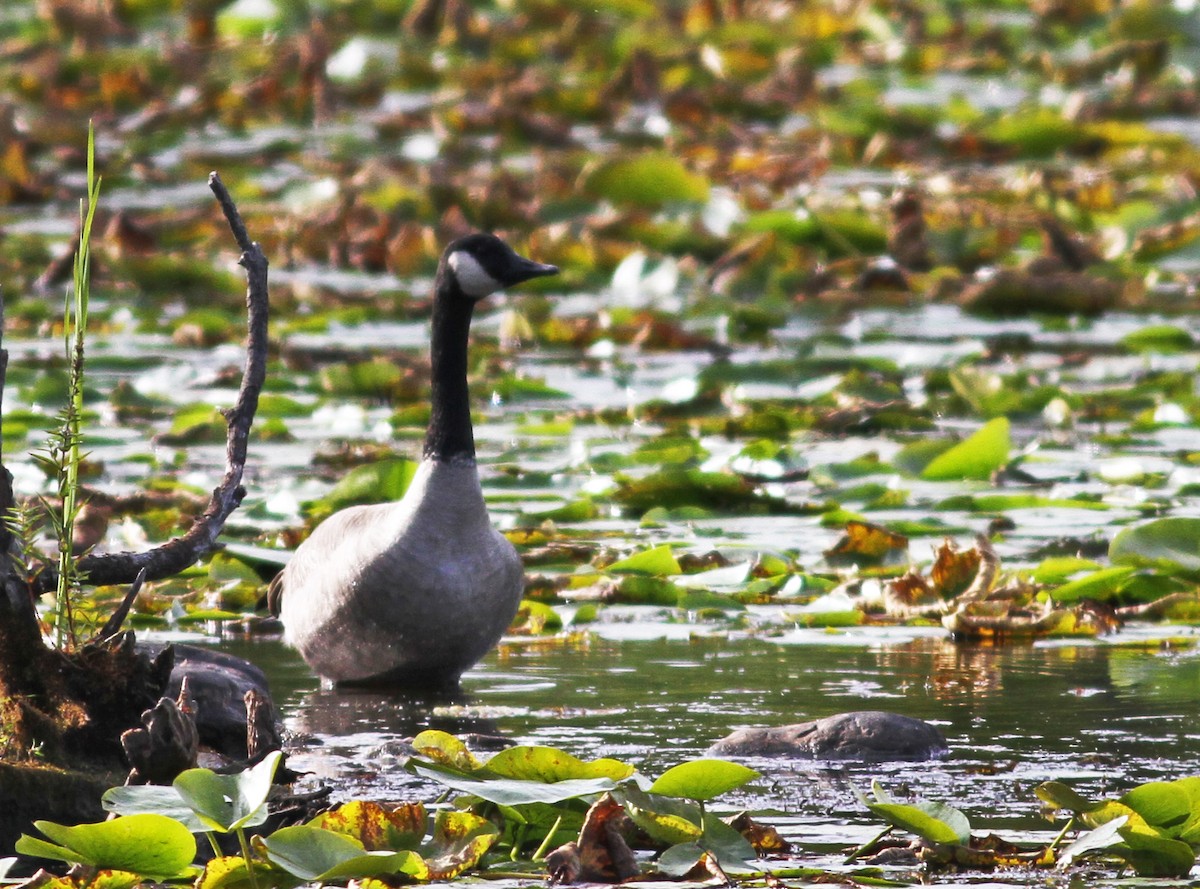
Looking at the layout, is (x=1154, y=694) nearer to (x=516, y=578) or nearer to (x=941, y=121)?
(x=516, y=578)

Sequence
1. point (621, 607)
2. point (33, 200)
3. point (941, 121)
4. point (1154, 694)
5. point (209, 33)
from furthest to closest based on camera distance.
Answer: point (209, 33) → point (941, 121) → point (33, 200) → point (621, 607) → point (1154, 694)

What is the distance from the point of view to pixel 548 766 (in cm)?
445

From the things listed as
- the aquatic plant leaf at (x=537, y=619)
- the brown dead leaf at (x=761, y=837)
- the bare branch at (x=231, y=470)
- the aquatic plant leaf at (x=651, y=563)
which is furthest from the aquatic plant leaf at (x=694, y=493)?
the brown dead leaf at (x=761, y=837)

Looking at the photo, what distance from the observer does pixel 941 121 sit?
61.8ft

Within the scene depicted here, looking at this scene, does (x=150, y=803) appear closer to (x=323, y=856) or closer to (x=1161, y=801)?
(x=323, y=856)

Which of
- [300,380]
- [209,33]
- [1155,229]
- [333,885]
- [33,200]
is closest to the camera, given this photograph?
[333,885]

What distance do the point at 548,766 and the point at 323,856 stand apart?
0.58m

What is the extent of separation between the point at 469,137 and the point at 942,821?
1516 centimetres

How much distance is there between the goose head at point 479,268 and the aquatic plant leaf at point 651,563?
0.99 m

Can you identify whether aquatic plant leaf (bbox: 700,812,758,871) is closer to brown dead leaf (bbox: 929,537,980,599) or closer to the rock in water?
the rock in water

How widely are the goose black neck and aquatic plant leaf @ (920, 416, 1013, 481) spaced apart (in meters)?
2.38

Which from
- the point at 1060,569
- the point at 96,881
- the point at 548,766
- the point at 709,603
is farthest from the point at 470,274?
the point at 96,881

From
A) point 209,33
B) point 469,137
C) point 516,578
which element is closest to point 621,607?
point 516,578

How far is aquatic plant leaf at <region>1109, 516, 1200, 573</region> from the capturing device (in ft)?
23.4
